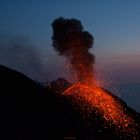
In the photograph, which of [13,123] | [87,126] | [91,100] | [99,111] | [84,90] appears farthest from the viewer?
[84,90]

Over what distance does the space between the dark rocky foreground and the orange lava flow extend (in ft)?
6.72

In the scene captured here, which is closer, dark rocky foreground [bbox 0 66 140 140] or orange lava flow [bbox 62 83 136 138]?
dark rocky foreground [bbox 0 66 140 140]

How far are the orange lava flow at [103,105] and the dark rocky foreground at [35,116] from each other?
2.05 metres

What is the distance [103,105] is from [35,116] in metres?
7.87

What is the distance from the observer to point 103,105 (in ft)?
86.4

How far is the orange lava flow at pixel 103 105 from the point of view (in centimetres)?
2406

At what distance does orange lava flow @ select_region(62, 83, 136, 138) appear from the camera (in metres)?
24.1

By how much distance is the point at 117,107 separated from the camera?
27656 mm

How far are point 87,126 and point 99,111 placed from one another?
3994 mm

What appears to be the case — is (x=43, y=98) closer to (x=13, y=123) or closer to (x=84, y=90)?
(x=13, y=123)

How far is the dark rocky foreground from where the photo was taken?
19.0 meters

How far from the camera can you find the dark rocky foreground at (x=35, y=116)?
19.0 m

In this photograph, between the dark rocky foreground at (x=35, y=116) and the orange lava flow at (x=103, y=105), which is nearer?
the dark rocky foreground at (x=35, y=116)

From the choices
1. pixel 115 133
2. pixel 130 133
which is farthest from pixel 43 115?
pixel 130 133
